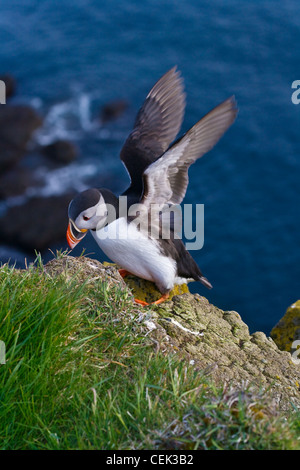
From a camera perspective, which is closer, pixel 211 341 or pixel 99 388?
pixel 99 388

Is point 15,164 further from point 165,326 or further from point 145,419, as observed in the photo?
point 145,419

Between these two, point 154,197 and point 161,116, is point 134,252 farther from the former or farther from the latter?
point 161,116

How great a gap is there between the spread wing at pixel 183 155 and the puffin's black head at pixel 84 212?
430 millimetres

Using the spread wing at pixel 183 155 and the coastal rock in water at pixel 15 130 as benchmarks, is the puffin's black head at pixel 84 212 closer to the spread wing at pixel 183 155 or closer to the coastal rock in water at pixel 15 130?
the spread wing at pixel 183 155

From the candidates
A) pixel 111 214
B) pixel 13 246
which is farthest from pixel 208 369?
pixel 13 246

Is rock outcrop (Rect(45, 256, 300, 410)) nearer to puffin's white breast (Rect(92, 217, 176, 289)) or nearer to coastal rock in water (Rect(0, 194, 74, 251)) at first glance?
puffin's white breast (Rect(92, 217, 176, 289))

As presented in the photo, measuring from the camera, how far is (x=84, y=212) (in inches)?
211

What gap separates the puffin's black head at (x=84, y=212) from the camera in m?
5.31

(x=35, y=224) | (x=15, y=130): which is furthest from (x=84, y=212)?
(x=15, y=130)

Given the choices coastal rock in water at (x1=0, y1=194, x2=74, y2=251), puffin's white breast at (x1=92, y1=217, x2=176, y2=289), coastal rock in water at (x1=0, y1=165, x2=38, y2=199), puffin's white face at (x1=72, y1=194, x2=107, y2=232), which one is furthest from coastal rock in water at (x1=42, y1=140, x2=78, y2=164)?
puffin's white face at (x1=72, y1=194, x2=107, y2=232)

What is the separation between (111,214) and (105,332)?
83.4 inches

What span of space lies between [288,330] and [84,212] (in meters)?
2.27

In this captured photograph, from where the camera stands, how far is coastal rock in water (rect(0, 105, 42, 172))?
53.3 feet

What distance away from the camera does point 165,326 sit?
4.35 m
